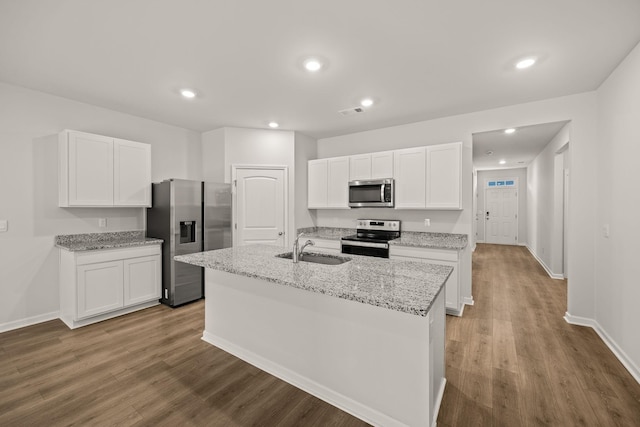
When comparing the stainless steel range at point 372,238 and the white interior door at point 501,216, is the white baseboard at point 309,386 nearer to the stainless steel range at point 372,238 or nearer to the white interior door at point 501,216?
the stainless steel range at point 372,238

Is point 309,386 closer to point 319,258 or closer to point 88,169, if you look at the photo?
point 319,258

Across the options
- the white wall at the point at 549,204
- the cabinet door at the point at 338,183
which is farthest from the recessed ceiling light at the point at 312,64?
the white wall at the point at 549,204

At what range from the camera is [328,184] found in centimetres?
474

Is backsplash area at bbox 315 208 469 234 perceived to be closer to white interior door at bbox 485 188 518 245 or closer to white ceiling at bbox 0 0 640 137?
white ceiling at bbox 0 0 640 137

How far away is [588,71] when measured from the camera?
2.66 metres

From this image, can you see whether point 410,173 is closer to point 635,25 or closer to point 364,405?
point 635,25

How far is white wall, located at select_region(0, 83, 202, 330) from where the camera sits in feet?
9.96

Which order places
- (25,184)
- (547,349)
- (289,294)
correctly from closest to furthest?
(289,294)
(547,349)
(25,184)

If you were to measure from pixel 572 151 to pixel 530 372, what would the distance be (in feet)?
8.35

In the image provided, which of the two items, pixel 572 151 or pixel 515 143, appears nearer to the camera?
pixel 572 151

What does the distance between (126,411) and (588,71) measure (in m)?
4.81

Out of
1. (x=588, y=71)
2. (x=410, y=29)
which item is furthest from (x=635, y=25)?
(x=410, y=29)

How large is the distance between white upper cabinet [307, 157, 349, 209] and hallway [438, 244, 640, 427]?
237 centimetres

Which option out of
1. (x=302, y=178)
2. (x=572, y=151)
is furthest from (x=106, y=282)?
(x=572, y=151)
